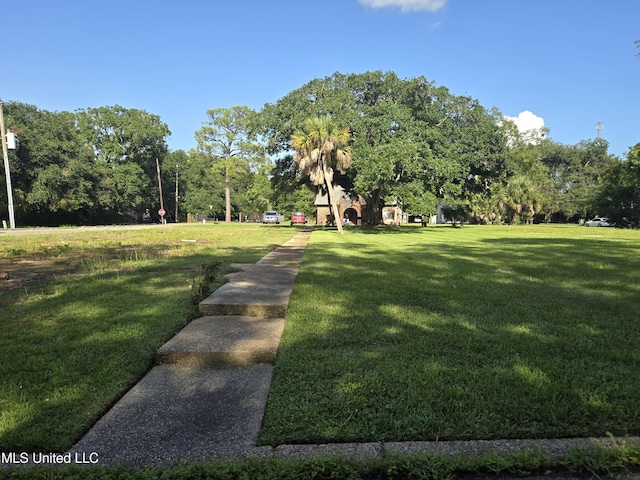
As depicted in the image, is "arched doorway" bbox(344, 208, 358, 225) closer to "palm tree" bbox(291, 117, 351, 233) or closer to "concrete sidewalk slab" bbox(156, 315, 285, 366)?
"palm tree" bbox(291, 117, 351, 233)

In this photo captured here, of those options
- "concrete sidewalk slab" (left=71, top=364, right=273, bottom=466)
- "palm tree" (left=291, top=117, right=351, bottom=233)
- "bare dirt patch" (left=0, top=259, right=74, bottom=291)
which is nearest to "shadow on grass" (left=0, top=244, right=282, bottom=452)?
"concrete sidewalk slab" (left=71, top=364, right=273, bottom=466)

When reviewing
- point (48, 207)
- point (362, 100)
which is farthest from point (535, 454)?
point (48, 207)

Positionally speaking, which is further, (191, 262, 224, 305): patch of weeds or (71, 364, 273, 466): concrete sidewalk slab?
(191, 262, 224, 305): patch of weeds

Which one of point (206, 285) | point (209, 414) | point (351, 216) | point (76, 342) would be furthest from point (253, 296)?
point (351, 216)

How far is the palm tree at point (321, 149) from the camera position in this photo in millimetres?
24422

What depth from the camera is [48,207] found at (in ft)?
124

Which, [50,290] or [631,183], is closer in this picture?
[50,290]

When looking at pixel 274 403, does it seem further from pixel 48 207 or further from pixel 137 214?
pixel 137 214

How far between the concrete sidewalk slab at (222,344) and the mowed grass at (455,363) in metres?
0.18

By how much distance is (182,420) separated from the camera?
2.37m

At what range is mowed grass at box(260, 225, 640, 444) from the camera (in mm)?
2289

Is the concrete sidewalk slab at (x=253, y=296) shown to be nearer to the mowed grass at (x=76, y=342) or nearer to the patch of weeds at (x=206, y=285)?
the patch of weeds at (x=206, y=285)

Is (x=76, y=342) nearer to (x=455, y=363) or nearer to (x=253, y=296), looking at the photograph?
(x=253, y=296)

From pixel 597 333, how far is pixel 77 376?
4907mm
